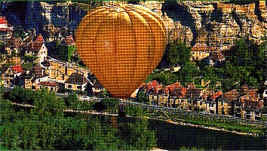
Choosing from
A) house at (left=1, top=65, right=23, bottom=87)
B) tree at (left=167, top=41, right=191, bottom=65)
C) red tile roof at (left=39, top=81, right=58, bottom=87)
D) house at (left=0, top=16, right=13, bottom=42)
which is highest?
house at (left=0, top=16, right=13, bottom=42)

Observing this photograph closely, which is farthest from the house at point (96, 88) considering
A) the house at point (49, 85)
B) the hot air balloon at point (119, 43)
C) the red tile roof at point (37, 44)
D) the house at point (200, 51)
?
the house at point (200, 51)

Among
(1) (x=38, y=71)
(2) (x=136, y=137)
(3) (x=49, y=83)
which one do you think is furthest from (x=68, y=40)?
(2) (x=136, y=137)

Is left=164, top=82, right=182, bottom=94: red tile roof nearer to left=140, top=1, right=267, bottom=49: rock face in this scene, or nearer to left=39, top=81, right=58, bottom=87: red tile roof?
left=39, top=81, right=58, bottom=87: red tile roof

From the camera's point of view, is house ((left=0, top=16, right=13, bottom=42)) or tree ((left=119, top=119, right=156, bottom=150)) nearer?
tree ((left=119, top=119, right=156, bottom=150))

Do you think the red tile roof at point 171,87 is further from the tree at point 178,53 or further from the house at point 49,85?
the house at point 49,85

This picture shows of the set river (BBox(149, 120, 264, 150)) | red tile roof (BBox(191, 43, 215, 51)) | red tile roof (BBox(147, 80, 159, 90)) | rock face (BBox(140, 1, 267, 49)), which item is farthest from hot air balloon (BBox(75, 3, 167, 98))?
rock face (BBox(140, 1, 267, 49))

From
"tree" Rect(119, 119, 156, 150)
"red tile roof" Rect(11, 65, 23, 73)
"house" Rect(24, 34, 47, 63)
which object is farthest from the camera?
"house" Rect(24, 34, 47, 63)

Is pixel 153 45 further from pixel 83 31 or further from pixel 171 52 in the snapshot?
pixel 171 52

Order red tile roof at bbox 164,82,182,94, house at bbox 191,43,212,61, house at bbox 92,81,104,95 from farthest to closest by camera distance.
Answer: house at bbox 191,43,212,61 → red tile roof at bbox 164,82,182,94 → house at bbox 92,81,104,95
